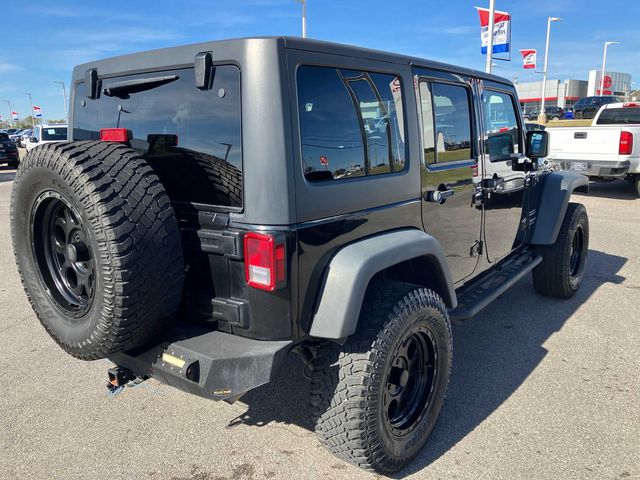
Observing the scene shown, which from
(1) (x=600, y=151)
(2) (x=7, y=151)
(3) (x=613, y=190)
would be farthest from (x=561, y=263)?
(2) (x=7, y=151)

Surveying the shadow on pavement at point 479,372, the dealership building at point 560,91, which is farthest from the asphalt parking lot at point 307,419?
the dealership building at point 560,91

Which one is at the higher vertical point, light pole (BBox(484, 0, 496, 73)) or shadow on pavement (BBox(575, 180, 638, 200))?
light pole (BBox(484, 0, 496, 73))

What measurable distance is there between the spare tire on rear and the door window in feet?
8.23

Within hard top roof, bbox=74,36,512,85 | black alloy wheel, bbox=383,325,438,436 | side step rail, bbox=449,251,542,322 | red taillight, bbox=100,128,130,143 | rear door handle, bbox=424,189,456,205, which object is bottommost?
black alloy wheel, bbox=383,325,438,436

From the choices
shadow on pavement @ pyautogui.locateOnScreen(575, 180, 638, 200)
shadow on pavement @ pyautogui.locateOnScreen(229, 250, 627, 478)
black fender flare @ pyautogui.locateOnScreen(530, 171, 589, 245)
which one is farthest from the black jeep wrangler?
shadow on pavement @ pyautogui.locateOnScreen(575, 180, 638, 200)

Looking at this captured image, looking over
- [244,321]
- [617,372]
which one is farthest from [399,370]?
[617,372]

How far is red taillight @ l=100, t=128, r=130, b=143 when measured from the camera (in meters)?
2.42

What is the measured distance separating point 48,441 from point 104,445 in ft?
1.06

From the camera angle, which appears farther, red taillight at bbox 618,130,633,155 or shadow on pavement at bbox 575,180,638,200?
shadow on pavement at bbox 575,180,638,200

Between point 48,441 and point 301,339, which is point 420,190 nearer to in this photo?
point 301,339

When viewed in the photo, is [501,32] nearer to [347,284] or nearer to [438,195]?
[438,195]

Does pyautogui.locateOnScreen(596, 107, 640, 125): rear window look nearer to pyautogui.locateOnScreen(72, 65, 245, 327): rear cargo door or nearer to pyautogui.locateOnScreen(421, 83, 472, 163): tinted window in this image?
pyautogui.locateOnScreen(421, 83, 472, 163): tinted window

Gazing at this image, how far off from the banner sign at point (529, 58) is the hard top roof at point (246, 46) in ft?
87.0

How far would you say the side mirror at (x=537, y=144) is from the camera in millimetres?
4129
